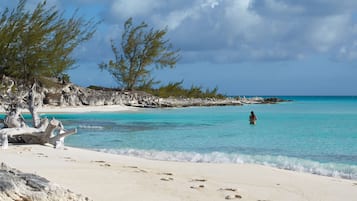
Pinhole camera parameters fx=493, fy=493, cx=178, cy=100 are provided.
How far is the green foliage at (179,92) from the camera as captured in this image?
49.6m

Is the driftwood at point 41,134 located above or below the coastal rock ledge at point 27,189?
below

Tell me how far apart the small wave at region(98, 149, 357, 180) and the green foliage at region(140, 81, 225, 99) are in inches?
1466

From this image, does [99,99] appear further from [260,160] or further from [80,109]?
[260,160]

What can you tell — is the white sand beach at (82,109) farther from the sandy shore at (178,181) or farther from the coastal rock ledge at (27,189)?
the coastal rock ledge at (27,189)

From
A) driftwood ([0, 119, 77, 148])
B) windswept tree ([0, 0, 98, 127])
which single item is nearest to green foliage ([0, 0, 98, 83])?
windswept tree ([0, 0, 98, 127])

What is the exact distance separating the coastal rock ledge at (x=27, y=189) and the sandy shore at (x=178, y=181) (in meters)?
1.34

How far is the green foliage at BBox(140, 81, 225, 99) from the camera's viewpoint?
49.6 m

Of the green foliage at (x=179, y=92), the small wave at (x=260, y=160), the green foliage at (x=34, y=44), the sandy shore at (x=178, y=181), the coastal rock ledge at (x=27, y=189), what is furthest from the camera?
the green foliage at (x=179, y=92)

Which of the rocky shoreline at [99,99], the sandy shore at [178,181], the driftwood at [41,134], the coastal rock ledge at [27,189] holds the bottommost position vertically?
the sandy shore at [178,181]

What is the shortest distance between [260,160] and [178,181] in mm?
4307

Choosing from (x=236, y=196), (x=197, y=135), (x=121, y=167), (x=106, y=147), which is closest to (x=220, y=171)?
(x=121, y=167)

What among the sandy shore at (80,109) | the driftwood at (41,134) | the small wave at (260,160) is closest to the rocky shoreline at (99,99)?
the sandy shore at (80,109)

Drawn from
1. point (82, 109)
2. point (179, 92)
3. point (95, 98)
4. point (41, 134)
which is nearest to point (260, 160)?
point (41, 134)

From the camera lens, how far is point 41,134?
38.4 feet
